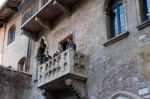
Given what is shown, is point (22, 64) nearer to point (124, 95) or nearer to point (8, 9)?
point (8, 9)

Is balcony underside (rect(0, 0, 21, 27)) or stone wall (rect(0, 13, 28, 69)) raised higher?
balcony underside (rect(0, 0, 21, 27))

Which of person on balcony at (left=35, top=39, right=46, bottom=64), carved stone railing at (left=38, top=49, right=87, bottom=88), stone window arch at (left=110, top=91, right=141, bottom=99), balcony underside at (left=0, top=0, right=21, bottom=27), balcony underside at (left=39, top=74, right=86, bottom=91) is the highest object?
balcony underside at (left=0, top=0, right=21, bottom=27)

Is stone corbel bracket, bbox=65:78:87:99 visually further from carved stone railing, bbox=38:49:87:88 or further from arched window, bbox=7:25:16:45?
arched window, bbox=7:25:16:45

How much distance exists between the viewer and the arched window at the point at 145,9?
11.1 meters

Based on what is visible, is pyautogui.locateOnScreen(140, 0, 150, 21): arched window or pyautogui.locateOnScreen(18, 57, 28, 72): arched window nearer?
pyautogui.locateOnScreen(140, 0, 150, 21): arched window

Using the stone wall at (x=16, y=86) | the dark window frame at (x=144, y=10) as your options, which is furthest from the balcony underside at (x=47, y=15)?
the dark window frame at (x=144, y=10)

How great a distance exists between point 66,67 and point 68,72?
317 millimetres

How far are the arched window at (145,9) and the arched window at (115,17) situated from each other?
937 mm

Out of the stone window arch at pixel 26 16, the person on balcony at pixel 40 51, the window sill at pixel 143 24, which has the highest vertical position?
the stone window arch at pixel 26 16

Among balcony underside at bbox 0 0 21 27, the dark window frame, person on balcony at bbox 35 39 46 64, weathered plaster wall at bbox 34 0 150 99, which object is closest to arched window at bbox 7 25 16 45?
balcony underside at bbox 0 0 21 27

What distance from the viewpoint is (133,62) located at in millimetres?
10789

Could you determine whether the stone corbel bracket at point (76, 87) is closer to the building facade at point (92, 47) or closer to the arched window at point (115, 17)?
the building facade at point (92, 47)

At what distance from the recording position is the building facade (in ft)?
35.4

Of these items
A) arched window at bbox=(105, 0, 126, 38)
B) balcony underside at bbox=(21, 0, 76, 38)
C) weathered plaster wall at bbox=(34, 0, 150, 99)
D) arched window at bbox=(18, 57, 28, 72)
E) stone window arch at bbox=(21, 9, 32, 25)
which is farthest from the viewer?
arched window at bbox=(18, 57, 28, 72)
